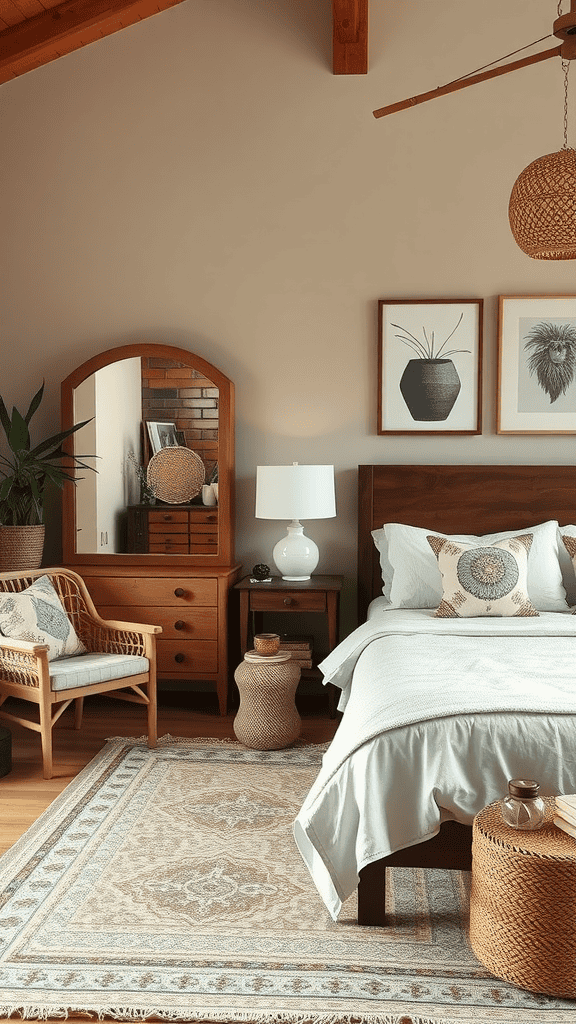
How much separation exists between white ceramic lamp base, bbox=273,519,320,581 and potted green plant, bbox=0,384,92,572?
1116 millimetres

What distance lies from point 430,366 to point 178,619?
1848 mm

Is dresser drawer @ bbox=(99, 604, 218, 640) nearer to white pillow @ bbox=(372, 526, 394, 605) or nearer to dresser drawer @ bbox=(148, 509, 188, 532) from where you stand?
dresser drawer @ bbox=(148, 509, 188, 532)

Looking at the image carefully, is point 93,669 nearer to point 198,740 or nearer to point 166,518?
point 198,740

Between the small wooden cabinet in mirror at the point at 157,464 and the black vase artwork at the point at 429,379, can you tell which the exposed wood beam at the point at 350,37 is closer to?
the black vase artwork at the point at 429,379

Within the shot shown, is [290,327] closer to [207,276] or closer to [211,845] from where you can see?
[207,276]

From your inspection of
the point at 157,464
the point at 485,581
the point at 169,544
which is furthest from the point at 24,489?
the point at 485,581

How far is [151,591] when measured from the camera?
14.6 ft

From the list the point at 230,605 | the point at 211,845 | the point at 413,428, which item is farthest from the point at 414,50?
the point at 211,845

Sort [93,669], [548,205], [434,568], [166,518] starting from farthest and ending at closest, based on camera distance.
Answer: [166,518] → [434,568] → [93,669] → [548,205]

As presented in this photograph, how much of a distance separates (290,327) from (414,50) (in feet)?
5.10

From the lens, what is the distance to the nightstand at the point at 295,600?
436 centimetres

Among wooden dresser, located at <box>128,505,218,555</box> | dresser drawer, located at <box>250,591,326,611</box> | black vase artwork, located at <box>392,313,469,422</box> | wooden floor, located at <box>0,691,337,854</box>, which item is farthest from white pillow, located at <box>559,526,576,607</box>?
wooden dresser, located at <box>128,505,218,555</box>

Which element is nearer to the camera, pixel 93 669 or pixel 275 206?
pixel 93 669

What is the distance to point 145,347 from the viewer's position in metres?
4.65
